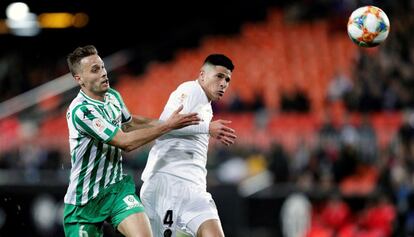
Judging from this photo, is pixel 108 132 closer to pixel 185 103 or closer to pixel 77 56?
pixel 77 56

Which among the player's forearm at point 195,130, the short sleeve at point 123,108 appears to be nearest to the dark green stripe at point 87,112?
the short sleeve at point 123,108

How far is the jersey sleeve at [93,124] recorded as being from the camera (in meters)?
6.71

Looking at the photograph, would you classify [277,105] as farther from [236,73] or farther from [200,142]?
[200,142]

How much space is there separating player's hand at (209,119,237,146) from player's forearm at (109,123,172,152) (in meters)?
0.54

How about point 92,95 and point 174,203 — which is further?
point 174,203

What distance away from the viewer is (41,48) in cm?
2991

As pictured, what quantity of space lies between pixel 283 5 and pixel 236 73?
11.4ft

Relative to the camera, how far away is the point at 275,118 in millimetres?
18219

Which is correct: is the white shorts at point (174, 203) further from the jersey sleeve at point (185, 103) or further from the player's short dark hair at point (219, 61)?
the player's short dark hair at point (219, 61)

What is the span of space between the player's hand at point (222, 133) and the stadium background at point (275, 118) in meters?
6.89

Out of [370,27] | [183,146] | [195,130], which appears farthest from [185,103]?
[370,27]

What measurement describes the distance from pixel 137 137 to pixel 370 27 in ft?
8.81

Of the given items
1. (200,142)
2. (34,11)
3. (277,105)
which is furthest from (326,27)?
(200,142)

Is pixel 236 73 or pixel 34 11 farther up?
pixel 34 11
